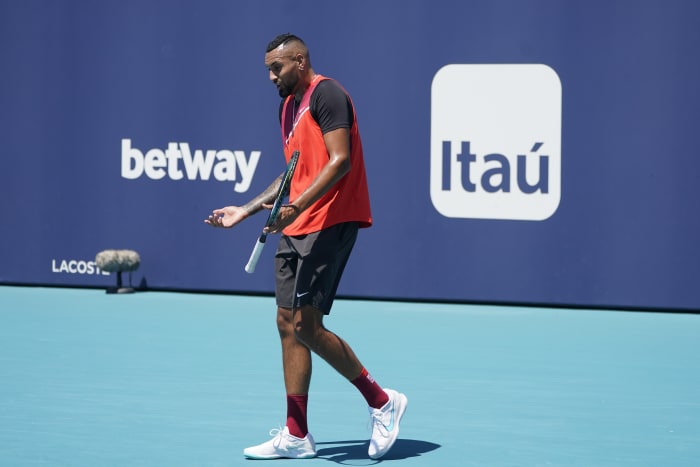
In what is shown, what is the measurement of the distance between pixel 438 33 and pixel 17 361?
4.04 metres

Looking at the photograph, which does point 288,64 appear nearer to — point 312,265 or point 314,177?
point 314,177

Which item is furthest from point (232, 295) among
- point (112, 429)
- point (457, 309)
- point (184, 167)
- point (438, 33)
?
point (112, 429)

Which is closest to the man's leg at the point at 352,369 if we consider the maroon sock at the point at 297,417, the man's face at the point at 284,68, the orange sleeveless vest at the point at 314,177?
the maroon sock at the point at 297,417

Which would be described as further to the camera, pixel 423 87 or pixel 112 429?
pixel 423 87

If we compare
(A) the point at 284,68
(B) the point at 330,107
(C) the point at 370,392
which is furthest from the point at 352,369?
(A) the point at 284,68

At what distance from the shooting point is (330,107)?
4.45 m

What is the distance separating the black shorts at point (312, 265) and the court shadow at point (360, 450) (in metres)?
0.53

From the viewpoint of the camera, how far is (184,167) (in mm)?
9453

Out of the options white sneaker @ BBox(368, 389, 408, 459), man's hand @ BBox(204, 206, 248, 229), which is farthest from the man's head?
white sneaker @ BBox(368, 389, 408, 459)

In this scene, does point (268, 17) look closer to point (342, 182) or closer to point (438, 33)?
point (438, 33)

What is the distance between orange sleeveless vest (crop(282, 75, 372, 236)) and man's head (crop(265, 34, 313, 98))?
0.18 feet

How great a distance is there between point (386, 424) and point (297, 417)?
0.33 metres

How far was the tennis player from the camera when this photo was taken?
4484mm

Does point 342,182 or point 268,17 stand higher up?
point 268,17
